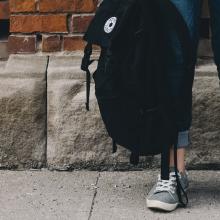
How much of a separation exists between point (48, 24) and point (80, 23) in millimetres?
161

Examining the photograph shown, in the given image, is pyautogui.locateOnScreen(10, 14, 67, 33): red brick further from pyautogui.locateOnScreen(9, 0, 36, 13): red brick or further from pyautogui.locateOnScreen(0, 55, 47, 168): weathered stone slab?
pyautogui.locateOnScreen(0, 55, 47, 168): weathered stone slab

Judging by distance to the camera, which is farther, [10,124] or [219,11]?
[10,124]

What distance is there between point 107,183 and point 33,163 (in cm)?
43

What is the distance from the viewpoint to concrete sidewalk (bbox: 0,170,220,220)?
11.3 ft

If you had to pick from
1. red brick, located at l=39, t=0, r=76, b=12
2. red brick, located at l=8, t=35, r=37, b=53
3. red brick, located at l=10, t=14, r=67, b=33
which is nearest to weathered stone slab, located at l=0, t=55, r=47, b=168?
red brick, located at l=8, t=35, r=37, b=53

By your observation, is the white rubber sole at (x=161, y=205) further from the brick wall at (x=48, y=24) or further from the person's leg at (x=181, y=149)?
the brick wall at (x=48, y=24)

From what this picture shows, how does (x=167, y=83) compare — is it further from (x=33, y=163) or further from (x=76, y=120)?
(x=33, y=163)

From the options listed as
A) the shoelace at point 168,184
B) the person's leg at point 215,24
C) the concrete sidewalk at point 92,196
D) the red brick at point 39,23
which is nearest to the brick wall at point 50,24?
the red brick at point 39,23

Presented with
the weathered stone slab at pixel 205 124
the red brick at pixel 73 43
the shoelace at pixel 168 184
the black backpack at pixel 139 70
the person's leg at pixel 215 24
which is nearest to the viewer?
the black backpack at pixel 139 70

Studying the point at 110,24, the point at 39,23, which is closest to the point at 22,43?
the point at 39,23

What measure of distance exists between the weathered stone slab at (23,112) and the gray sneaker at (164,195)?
0.73 m

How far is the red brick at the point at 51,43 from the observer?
158 inches

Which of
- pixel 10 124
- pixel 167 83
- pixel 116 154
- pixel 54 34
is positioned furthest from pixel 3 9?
pixel 167 83

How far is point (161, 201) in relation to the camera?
11.4 feet
